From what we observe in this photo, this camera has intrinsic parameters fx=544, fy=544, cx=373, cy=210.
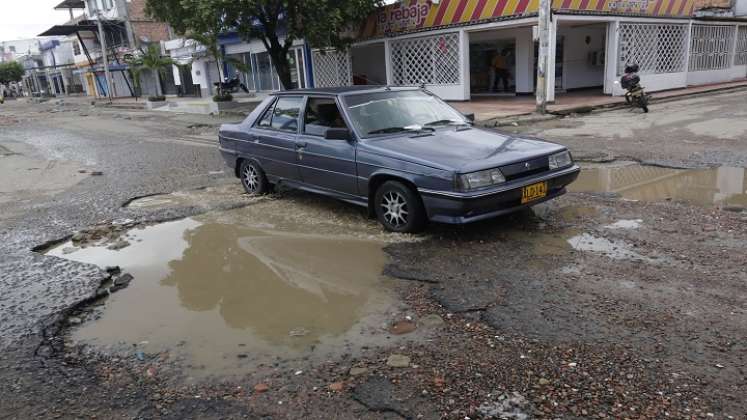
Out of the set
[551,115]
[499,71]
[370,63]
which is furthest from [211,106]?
[551,115]

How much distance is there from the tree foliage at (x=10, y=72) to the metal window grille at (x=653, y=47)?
7676 cm

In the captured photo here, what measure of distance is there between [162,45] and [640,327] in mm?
40979

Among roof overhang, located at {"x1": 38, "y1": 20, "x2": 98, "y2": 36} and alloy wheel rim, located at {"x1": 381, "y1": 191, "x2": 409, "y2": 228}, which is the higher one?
roof overhang, located at {"x1": 38, "y1": 20, "x2": 98, "y2": 36}

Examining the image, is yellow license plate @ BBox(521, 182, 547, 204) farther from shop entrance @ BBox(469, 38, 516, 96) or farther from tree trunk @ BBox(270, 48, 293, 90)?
shop entrance @ BBox(469, 38, 516, 96)

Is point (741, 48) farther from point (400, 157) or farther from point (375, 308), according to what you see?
point (375, 308)

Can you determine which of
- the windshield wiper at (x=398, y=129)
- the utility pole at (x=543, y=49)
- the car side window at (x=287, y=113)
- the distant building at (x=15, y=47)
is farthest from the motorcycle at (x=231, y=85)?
the distant building at (x=15, y=47)

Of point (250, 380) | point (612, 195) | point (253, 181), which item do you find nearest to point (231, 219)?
point (253, 181)

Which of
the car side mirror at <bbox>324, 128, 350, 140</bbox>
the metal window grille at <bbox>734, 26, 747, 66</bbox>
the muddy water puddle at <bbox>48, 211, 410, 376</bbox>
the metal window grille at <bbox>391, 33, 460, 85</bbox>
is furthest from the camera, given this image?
the metal window grille at <bbox>734, 26, 747, 66</bbox>

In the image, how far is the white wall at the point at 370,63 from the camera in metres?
25.5

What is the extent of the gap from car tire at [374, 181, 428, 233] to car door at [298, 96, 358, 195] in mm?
378

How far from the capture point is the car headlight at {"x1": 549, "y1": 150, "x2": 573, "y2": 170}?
17.6ft

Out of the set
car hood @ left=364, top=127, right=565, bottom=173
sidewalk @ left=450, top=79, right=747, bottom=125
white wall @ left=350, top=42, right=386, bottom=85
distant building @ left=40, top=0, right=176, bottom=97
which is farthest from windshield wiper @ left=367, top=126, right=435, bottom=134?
distant building @ left=40, top=0, right=176, bottom=97

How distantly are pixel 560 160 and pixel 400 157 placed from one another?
1642 millimetres

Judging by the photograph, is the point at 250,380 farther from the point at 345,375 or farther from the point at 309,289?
the point at 309,289
